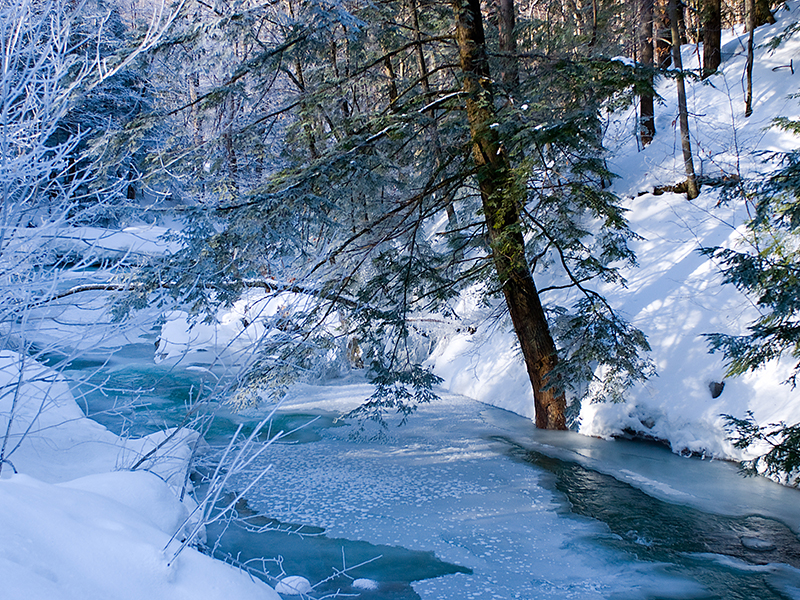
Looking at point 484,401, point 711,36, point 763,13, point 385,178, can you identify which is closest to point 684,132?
point 711,36

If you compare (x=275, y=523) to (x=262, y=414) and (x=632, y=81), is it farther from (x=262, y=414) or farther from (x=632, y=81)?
(x=632, y=81)

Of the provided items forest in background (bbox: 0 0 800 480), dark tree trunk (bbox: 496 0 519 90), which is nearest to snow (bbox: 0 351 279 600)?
forest in background (bbox: 0 0 800 480)

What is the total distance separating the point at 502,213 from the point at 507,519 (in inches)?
126

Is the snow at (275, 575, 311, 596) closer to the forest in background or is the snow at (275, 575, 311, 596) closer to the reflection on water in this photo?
the forest in background

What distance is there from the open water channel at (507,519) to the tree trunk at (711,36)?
35.0 ft

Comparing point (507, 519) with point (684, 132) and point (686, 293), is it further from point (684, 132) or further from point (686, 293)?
point (684, 132)

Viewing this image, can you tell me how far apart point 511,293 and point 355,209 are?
2.69 m

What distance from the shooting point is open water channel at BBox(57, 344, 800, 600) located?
436 centimetres

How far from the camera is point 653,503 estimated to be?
583 centimetres

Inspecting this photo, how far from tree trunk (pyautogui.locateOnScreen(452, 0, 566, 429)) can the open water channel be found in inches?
37.5

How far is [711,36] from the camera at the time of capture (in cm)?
1359

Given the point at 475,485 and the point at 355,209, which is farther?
the point at 355,209

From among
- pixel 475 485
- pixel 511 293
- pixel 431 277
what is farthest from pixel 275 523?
pixel 511 293

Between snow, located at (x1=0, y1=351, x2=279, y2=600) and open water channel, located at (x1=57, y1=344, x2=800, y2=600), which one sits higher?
snow, located at (x1=0, y1=351, x2=279, y2=600)
